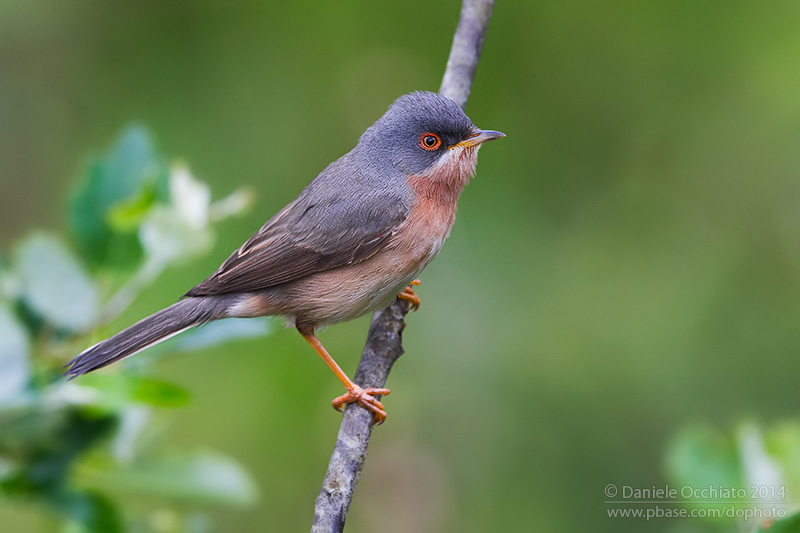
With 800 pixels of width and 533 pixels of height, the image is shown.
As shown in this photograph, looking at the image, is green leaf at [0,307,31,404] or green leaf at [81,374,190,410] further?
green leaf at [81,374,190,410]

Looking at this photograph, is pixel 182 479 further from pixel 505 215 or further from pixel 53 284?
pixel 505 215

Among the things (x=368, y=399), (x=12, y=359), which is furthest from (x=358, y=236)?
(x=12, y=359)

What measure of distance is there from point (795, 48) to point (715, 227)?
1350 mm

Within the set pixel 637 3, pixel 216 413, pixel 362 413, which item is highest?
pixel 637 3

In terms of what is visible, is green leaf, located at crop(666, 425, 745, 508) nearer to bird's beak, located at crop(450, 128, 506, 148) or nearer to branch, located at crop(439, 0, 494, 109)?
bird's beak, located at crop(450, 128, 506, 148)

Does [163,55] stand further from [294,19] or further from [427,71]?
[427,71]

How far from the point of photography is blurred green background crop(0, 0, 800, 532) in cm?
507

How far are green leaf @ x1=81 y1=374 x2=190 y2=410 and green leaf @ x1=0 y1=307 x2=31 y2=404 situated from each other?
0.20 m

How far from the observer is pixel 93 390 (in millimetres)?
2330

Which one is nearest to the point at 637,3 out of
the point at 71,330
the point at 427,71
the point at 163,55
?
the point at 427,71

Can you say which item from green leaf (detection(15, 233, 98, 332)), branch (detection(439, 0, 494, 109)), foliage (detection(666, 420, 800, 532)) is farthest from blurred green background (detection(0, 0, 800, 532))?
green leaf (detection(15, 233, 98, 332))

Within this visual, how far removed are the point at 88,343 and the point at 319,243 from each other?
1532 millimetres

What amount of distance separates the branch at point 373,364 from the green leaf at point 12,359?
3.85 ft

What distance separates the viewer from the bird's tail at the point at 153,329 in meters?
3.02
